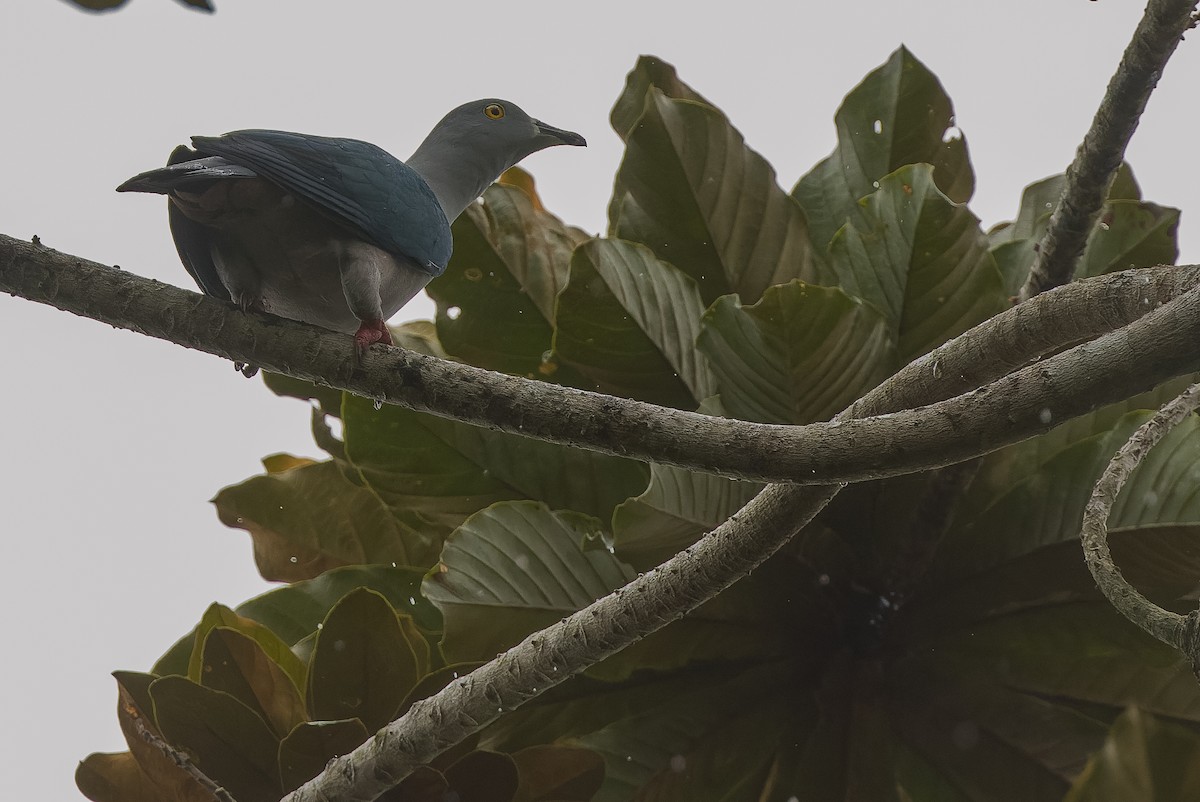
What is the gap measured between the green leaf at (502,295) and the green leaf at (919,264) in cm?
43

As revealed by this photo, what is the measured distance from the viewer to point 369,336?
1.15 meters

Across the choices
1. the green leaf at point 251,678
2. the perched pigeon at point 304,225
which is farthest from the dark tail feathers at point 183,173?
the green leaf at point 251,678

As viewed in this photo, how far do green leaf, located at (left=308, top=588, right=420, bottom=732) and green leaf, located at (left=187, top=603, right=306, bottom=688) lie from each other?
176 mm

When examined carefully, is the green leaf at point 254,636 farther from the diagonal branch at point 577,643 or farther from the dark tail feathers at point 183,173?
the dark tail feathers at point 183,173

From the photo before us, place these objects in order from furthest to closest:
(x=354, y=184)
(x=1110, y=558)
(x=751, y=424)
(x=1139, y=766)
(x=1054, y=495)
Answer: (x=354, y=184) → (x=1054, y=495) → (x=1110, y=558) → (x=751, y=424) → (x=1139, y=766)

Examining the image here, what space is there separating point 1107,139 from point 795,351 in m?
0.44

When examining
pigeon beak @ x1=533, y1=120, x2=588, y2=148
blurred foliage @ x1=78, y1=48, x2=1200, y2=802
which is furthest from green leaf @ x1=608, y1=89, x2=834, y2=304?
pigeon beak @ x1=533, y1=120, x2=588, y2=148

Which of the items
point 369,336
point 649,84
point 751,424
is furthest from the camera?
point 649,84

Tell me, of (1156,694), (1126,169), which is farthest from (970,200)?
(1156,694)

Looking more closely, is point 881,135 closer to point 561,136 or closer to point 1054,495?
point 561,136

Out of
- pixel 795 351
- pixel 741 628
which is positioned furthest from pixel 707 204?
pixel 741 628

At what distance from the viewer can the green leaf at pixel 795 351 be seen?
125 cm

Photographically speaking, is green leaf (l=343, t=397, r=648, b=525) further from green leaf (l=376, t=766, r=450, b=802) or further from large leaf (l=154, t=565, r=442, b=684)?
green leaf (l=376, t=766, r=450, b=802)

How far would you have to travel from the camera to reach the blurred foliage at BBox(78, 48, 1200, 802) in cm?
125
